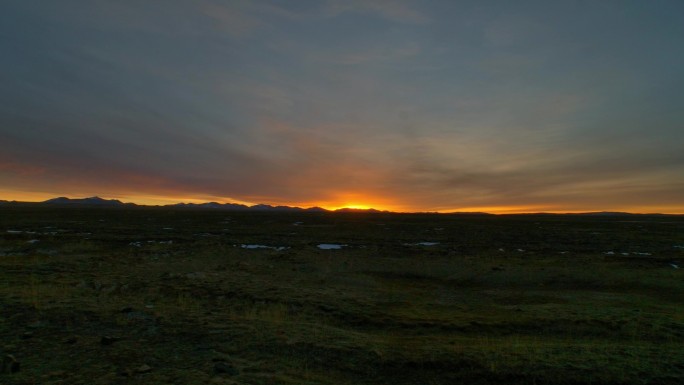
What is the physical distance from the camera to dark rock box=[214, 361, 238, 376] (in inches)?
303

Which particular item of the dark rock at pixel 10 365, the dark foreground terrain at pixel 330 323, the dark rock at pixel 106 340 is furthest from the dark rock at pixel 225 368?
the dark rock at pixel 10 365

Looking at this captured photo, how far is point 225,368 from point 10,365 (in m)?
3.72

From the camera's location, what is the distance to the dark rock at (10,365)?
7027 mm

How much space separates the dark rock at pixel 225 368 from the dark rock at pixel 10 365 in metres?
3.41

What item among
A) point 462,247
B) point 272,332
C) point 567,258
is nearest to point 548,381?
point 272,332

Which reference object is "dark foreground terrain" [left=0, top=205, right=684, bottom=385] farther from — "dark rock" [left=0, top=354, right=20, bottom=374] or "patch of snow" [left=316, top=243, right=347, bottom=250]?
"patch of snow" [left=316, top=243, right=347, bottom=250]

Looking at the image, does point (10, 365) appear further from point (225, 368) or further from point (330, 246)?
point (330, 246)

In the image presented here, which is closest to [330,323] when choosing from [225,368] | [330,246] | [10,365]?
[225,368]

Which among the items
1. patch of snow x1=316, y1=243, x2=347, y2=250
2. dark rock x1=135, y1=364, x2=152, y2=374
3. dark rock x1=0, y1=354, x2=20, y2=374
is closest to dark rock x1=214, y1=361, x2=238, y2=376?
dark rock x1=135, y1=364, x2=152, y2=374

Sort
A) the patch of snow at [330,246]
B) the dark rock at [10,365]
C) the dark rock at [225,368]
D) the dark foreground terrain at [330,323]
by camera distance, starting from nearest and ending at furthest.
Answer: the dark rock at [10,365] < the dark rock at [225,368] < the dark foreground terrain at [330,323] < the patch of snow at [330,246]

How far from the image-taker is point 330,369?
330 inches

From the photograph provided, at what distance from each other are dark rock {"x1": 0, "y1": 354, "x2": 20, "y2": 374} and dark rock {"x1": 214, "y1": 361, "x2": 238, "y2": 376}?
11.2 feet

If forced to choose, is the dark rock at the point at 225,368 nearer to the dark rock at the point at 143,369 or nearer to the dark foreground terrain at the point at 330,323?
the dark foreground terrain at the point at 330,323

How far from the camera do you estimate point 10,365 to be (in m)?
7.12
